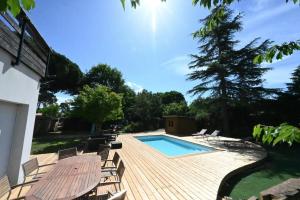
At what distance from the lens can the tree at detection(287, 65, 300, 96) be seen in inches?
586

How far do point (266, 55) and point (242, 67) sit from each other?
1620cm

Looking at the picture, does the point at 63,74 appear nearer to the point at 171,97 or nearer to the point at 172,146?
the point at 172,146

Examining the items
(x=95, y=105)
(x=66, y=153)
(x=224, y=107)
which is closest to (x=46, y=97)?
(x=95, y=105)

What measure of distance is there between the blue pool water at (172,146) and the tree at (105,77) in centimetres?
1768

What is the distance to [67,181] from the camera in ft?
9.67

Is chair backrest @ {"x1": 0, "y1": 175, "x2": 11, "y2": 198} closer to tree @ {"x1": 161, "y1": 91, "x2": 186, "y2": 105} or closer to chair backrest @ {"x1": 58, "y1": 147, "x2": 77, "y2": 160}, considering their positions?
chair backrest @ {"x1": 58, "y1": 147, "x2": 77, "y2": 160}

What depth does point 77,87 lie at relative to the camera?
94.9 feet

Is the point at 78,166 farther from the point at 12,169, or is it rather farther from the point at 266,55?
the point at 266,55

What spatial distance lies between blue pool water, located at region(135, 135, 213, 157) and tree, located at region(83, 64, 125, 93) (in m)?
17.7

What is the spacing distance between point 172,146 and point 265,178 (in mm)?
7567

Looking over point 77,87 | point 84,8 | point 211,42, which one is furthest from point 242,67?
point 77,87

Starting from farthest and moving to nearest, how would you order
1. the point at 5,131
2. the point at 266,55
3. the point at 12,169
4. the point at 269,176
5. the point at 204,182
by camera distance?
the point at 269,176 < the point at 204,182 < the point at 12,169 < the point at 5,131 < the point at 266,55

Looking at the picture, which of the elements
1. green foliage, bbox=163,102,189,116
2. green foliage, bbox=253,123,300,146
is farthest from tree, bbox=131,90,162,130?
green foliage, bbox=253,123,300,146

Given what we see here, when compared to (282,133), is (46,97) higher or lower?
higher
